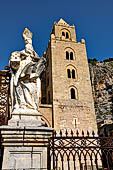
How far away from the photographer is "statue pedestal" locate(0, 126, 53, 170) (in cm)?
271

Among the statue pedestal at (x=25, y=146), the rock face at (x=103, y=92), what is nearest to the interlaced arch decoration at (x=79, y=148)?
the statue pedestal at (x=25, y=146)

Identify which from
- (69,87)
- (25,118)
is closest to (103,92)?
(69,87)

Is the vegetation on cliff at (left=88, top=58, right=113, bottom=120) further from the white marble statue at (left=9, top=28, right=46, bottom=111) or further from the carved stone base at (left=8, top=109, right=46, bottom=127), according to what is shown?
the carved stone base at (left=8, top=109, right=46, bottom=127)

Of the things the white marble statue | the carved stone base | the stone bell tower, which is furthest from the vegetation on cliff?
the carved stone base

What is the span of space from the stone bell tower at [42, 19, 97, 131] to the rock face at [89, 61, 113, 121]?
13303 millimetres

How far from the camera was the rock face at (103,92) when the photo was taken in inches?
1328

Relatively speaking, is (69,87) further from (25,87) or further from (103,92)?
(25,87)

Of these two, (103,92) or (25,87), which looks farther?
(103,92)

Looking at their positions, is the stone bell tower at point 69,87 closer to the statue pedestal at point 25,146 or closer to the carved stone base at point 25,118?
the carved stone base at point 25,118

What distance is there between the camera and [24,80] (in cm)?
356

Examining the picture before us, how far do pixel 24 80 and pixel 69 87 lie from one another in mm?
18829

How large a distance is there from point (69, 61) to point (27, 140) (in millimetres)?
22049

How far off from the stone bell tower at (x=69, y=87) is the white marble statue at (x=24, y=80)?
1583 centimetres

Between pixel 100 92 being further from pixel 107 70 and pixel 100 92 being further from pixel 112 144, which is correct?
pixel 112 144
